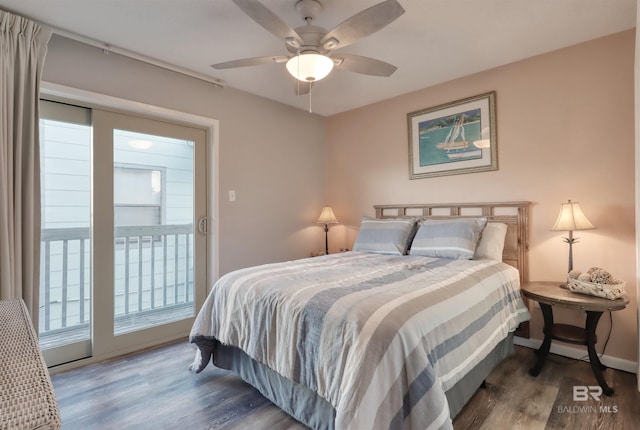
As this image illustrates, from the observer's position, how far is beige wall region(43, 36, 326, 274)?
7.99ft

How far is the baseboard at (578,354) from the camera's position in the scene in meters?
2.25

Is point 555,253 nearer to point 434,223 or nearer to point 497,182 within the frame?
point 497,182

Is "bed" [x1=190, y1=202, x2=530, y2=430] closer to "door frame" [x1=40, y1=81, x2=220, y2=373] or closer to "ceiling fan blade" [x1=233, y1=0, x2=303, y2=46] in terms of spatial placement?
"door frame" [x1=40, y1=81, x2=220, y2=373]

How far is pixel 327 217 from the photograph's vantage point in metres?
3.88

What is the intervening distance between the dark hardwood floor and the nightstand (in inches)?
5.8

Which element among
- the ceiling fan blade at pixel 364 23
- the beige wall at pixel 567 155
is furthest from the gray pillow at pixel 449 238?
the ceiling fan blade at pixel 364 23

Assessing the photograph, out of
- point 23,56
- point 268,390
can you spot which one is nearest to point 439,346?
point 268,390

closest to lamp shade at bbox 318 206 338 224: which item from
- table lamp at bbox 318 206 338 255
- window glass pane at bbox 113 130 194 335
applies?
table lamp at bbox 318 206 338 255

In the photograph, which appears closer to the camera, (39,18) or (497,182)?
(39,18)

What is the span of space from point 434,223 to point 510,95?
4.27ft

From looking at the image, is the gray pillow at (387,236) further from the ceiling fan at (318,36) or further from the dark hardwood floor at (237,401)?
the ceiling fan at (318,36)

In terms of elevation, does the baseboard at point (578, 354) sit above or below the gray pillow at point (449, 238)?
below

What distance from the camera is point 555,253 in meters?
2.56

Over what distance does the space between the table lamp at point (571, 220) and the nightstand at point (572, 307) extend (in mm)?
326
